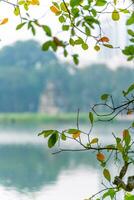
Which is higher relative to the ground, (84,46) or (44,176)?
(44,176)

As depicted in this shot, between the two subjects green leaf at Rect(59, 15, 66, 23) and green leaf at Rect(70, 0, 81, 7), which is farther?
green leaf at Rect(59, 15, 66, 23)

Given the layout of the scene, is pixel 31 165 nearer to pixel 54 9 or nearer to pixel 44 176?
pixel 44 176

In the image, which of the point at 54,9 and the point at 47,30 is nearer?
the point at 47,30

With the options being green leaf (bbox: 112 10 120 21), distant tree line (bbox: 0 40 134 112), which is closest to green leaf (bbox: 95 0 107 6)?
green leaf (bbox: 112 10 120 21)

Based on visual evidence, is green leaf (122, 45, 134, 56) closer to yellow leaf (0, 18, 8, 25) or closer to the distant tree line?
yellow leaf (0, 18, 8, 25)

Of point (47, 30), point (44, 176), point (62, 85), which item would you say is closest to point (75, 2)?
point (47, 30)

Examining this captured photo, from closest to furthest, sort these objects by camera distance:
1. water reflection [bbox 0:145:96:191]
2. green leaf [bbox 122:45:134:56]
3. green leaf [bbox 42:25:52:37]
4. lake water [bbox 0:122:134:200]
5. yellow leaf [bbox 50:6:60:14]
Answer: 1. green leaf [bbox 42:25:52:37]
2. green leaf [bbox 122:45:134:56]
3. yellow leaf [bbox 50:6:60:14]
4. lake water [bbox 0:122:134:200]
5. water reflection [bbox 0:145:96:191]

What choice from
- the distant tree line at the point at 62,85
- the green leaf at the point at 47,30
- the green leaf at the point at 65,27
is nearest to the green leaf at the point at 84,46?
the green leaf at the point at 65,27

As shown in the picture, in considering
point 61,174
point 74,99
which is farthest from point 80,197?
point 74,99

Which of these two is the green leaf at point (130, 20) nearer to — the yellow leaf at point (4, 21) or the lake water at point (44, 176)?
the yellow leaf at point (4, 21)

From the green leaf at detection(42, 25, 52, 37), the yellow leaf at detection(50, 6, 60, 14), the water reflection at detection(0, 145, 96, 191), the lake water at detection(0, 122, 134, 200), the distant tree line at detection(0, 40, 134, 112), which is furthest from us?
the distant tree line at detection(0, 40, 134, 112)

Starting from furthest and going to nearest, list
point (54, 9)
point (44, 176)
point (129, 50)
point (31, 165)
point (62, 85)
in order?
point (62, 85), point (31, 165), point (44, 176), point (54, 9), point (129, 50)

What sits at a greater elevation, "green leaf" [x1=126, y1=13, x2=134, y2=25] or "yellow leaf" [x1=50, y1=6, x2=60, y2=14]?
"yellow leaf" [x1=50, y1=6, x2=60, y2=14]

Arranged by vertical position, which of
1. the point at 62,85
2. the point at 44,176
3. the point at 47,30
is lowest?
the point at 47,30
